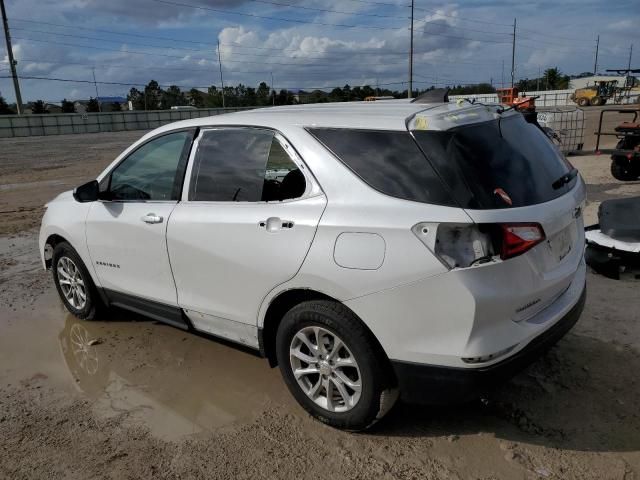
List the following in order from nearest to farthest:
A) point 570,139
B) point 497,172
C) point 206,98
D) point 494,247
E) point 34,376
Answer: point 494,247 → point 497,172 → point 34,376 → point 570,139 → point 206,98

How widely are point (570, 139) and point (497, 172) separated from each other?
45.6ft

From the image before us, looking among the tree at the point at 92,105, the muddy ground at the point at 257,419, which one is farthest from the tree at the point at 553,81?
the muddy ground at the point at 257,419

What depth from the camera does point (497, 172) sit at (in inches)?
104

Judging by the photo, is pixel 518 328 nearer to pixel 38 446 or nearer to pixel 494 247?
pixel 494 247

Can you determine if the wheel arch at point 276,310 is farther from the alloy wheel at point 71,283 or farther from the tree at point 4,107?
the tree at point 4,107

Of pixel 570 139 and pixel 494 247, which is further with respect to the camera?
pixel 570 139

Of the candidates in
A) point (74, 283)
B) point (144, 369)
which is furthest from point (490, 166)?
point (74, 283)

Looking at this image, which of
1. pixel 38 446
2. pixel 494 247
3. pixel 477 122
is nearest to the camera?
pixel 494 247

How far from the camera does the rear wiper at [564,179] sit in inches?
117

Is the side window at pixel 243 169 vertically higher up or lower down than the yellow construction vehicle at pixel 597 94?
higher up

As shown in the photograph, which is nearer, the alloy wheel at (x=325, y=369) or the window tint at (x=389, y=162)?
the window tint at (x=389, y=162)

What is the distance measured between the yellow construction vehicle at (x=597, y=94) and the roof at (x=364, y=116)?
183 ft

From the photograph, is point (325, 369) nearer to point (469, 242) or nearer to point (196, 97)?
point (469, 242)

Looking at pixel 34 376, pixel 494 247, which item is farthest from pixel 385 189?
pixel 34 376
